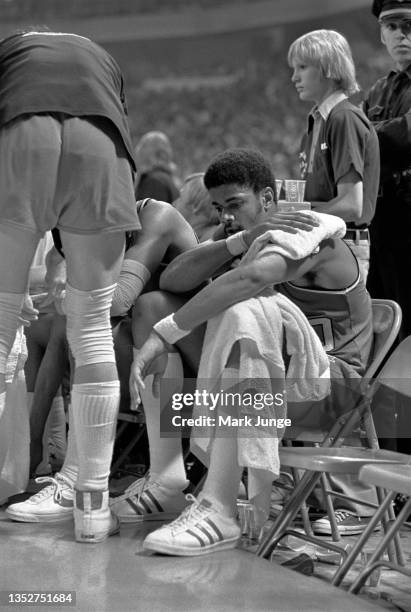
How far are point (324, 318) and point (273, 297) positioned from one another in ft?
0.85

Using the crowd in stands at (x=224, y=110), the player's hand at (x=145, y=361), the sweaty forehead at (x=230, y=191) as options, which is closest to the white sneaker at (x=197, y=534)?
the player's hand at (x=145, y=361)

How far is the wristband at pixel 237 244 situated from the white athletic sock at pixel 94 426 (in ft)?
1.66

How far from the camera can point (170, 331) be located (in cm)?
222

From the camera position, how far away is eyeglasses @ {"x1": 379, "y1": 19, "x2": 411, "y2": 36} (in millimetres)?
3113

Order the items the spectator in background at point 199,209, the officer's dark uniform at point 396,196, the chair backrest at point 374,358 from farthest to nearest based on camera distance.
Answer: the spectator in background at point 199,209
the officer's dark uniform at point 396,196
the chair backrest at point 374,358

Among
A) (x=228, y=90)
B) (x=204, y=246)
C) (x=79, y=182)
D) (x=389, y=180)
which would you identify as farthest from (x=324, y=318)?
(x=228, y=90)

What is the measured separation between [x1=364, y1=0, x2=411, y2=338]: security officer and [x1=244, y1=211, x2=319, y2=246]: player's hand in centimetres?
94

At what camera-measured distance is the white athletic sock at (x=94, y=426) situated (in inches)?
84.9

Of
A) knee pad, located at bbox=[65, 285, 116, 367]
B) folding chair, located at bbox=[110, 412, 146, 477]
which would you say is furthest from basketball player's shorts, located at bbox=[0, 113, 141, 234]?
folding chair, located at bbox=[110, 412, 146, 477]

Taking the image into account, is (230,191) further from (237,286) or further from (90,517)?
(90,517)

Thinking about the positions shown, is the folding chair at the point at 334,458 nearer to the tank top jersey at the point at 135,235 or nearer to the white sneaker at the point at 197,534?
the white sneaker at the point at 197,534

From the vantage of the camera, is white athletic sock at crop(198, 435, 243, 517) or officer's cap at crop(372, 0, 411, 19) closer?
white athletic sock at crop(198, 435, 243, 517)

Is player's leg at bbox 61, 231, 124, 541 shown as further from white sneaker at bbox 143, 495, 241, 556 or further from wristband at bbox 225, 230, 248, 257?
wristband at bbox 225, 230, 248, 257

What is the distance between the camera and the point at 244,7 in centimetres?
1750
